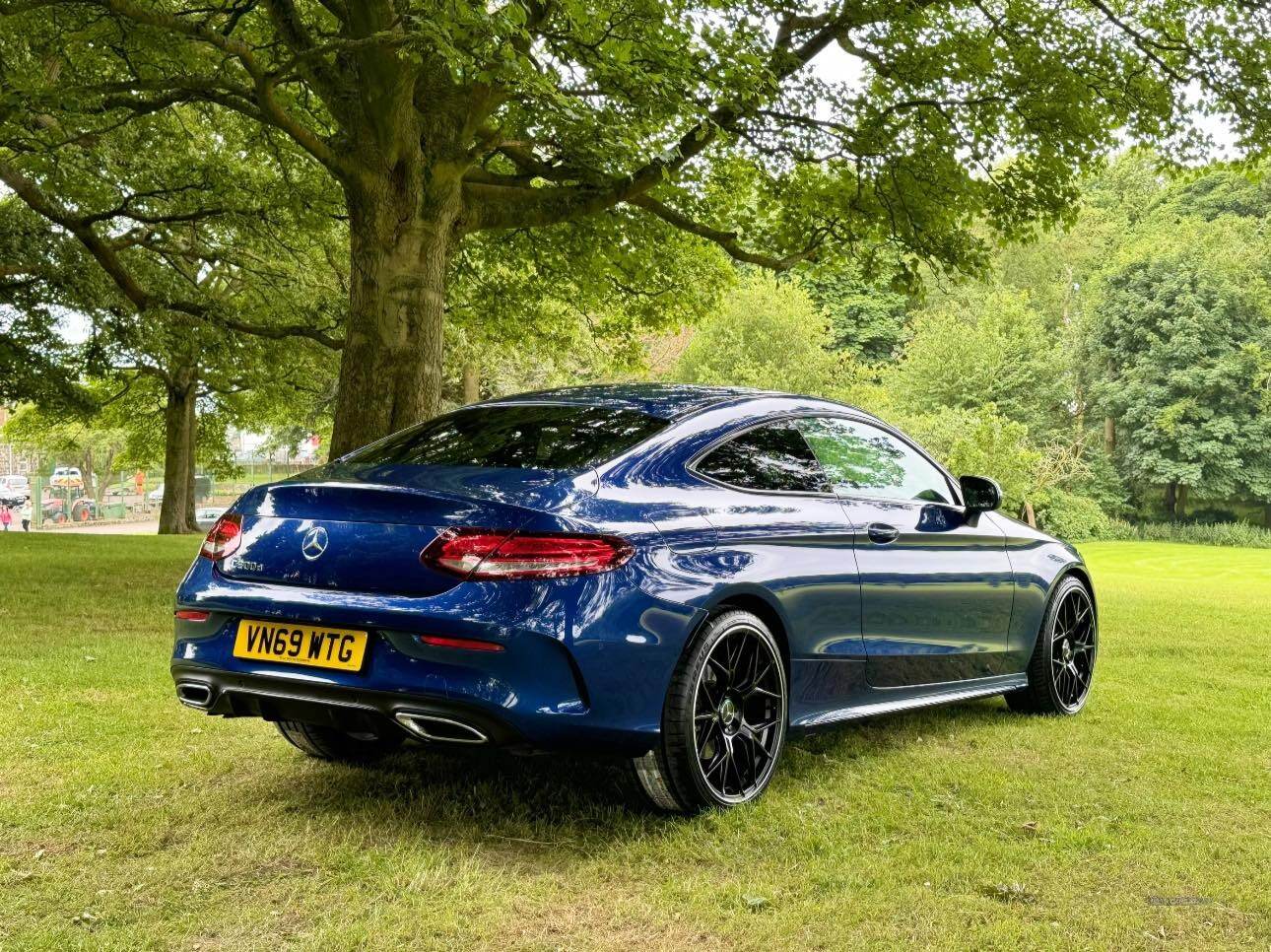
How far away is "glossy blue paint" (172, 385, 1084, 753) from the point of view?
3965 mm

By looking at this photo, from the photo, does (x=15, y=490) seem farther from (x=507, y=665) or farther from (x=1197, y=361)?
(x=507, y=665)

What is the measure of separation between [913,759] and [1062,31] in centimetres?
1085

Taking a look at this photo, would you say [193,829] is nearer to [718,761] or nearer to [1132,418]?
[718,761]

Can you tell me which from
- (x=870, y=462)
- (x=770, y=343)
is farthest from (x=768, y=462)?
(x=770, y=343)

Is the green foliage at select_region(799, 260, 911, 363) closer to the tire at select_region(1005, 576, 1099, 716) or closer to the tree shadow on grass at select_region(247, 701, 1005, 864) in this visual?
the tire at select_region(1005, 576, 1099, 716)

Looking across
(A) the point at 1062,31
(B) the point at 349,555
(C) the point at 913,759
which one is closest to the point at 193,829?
(B) the point at 349,555

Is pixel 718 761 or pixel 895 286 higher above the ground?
pixel 895 286

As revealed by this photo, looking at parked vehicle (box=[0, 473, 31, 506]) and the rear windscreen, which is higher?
the rear windscreen

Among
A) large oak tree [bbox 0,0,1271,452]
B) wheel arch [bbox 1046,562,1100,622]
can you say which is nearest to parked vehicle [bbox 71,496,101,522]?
large oak tree [bbox 0,0,1271,452]

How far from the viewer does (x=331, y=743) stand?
17.2 ft

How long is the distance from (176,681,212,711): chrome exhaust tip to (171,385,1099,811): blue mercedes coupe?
1cm

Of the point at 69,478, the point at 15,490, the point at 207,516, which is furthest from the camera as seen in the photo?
the point at 69,478

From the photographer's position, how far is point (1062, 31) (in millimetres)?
13883

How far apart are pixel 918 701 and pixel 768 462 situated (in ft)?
4.67
